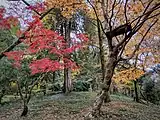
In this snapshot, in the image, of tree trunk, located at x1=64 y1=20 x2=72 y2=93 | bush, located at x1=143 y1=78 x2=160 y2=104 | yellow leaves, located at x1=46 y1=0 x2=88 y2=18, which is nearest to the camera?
yellow leaves, located at x1=46 y1=0 x2=88 y2=18

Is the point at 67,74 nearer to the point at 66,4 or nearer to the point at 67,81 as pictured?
the point at 67,81

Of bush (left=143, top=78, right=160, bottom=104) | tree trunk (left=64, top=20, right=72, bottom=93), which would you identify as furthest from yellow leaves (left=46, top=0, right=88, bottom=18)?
bush (left=143, top=78, right=160, bottom=104)

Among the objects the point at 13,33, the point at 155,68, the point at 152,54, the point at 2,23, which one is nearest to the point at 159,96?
the point at 155,68

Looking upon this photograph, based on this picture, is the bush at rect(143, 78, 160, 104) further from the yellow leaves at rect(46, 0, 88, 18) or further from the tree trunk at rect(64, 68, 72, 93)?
the yellow leaves at rect(46, 0, 88, 18)

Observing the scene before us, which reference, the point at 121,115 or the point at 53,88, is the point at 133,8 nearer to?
the point at 121,115

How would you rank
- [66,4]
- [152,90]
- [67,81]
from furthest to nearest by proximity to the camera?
1. [152,90]
2. [67,81]
3. [66,4]

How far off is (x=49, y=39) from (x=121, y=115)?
4.68 meters

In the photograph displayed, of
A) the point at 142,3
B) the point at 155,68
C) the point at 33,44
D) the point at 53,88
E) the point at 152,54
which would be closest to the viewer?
the point at 142,3

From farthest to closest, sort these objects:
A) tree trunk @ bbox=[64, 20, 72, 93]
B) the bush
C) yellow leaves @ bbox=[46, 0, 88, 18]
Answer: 1. the bush
2. tree trunk @ bbox=[64, 20, 72, 93]
3. yellow leaves @ bbox=[46, 0, 88, 18]

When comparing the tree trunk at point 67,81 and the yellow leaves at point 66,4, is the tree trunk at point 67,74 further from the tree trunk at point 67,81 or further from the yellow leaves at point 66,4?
the yellow leaves at point 66,4

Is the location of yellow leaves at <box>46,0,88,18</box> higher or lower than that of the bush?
higher

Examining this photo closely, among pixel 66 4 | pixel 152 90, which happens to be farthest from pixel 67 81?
pixel 66 4

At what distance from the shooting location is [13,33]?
1848 centimetres

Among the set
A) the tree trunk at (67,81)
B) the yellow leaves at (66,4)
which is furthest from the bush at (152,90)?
the yellow leaves at (66,4)
